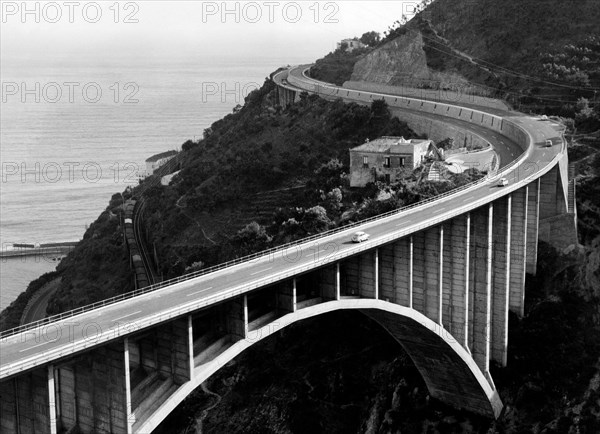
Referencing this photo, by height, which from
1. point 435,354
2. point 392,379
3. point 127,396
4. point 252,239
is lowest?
point 392,379

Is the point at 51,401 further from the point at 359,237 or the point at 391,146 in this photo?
the point at 391,146

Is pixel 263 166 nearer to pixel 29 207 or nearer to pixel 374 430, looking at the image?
pixel 374 430

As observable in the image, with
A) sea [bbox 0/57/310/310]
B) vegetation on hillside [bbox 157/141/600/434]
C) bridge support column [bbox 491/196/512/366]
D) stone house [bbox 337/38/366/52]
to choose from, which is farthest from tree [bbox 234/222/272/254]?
stone house [bbox 337/38/366/52]

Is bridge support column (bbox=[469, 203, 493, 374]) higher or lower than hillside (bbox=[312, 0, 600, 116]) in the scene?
lower

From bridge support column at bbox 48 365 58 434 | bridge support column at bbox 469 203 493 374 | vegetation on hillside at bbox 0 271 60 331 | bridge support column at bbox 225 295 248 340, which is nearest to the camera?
bridge support column at bbox 48 365 58 434

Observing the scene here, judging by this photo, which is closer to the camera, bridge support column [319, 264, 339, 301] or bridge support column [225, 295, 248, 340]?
bridge support column [225, 295, 248, 340]

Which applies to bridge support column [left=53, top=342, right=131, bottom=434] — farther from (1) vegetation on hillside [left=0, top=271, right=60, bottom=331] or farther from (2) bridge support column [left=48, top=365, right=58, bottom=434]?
(1) vegetation on hillside [left=0, top=271, right=60, bottom=331]

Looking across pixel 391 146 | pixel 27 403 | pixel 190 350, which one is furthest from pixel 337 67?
pixel 27 403
